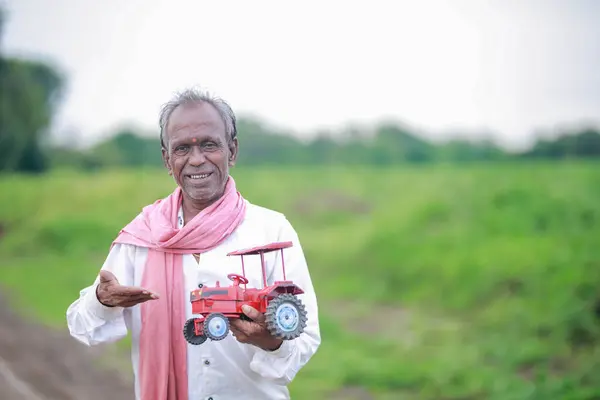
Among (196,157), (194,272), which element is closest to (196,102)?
(196,157)

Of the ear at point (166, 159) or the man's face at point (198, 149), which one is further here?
the ear at point (166, 159)

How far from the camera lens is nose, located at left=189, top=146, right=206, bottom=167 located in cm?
258

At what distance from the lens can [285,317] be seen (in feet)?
7.53

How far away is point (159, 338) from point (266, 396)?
1.42 ft

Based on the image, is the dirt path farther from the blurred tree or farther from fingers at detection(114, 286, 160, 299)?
the blurred tree

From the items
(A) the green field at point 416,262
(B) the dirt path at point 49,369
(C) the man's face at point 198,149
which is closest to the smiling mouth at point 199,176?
(C) the man's face at point 198,149

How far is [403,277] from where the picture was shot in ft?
33.7

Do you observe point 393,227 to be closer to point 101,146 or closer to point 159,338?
point 101,146

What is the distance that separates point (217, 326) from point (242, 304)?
106mm

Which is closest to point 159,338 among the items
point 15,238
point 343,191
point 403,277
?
point 403,277

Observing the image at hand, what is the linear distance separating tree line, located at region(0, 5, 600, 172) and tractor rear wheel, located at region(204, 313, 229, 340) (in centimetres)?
905

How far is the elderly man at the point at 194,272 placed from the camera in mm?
2600

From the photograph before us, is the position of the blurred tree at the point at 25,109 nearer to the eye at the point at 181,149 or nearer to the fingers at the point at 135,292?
the eye at the point at 181,149

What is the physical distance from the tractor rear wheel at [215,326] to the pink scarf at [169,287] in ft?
1.17
